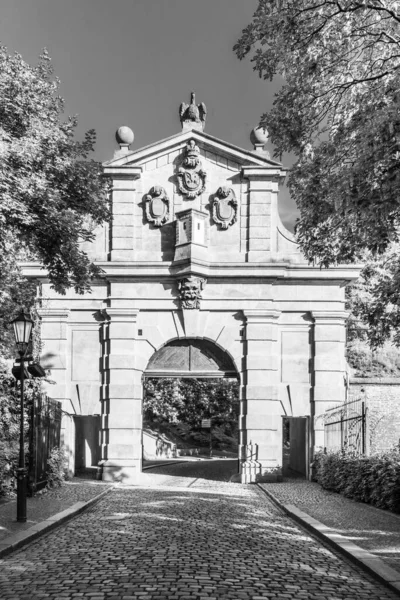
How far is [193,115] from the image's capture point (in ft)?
82.1

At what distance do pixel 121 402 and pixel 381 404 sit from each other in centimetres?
865

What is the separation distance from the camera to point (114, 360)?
23.6 meters

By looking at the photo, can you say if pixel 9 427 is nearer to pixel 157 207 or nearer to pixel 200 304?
pixel 200 304

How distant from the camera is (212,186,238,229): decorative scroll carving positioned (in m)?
24.0

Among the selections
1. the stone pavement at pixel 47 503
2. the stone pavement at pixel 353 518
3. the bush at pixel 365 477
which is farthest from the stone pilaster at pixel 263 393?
the stone pavement at pixel 47 503

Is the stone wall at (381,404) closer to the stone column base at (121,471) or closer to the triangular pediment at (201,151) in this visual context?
the stone column base at (121,471)

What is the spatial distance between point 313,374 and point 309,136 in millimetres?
13060

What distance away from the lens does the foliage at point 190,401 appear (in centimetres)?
4503

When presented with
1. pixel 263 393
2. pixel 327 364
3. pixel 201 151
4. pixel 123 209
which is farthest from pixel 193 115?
pixel 263 393

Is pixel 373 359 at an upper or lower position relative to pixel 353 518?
upper

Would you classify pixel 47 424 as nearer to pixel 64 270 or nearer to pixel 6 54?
pixel 64 270

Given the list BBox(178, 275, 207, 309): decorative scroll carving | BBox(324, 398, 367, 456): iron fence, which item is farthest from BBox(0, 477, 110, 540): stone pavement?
BBox(324, 398, 367, 456): iron fence

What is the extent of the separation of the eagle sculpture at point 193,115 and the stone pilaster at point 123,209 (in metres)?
2.45

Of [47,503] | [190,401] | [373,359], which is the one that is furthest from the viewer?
[190,401]
